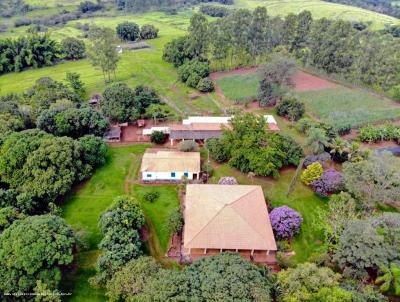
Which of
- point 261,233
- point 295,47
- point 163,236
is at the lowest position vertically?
point 163,236

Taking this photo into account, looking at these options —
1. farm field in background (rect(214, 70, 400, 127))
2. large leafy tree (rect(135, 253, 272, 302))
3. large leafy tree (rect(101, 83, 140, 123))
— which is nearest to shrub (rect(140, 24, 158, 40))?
farm field in background (rect(214, 70, 400, 127))

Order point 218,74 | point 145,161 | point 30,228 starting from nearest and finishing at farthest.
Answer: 1. point 30,228
2. point 145,161
3. point 218,74

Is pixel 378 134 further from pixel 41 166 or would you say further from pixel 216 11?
pixel 216 11

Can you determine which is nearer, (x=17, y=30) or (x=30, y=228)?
(x=30, y=228)

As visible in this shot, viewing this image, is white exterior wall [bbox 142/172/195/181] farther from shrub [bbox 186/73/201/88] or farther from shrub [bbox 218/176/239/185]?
shrub [bbox 186/73/201/88]

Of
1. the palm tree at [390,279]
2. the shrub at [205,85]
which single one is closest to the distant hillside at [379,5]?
the shrub at [205,85]

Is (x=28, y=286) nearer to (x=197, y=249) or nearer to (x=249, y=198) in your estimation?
(x=197, y=249)

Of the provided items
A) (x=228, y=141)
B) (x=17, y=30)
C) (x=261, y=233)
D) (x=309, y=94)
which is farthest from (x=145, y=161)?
(x=17, y=30)

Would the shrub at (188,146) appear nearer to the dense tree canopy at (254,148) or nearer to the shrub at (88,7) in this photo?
the dense tree canopy at (254,148)
